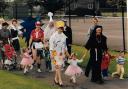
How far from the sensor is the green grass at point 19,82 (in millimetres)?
12519

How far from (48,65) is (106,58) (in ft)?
8.88

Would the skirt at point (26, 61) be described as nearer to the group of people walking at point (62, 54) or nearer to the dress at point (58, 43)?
the group of people walking at point (62, 54)

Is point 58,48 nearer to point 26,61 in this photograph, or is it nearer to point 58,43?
point 58,43

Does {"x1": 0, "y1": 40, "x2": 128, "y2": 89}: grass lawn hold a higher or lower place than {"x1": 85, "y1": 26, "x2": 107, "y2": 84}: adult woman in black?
lower

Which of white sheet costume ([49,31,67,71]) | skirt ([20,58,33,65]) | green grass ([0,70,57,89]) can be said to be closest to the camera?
green grass ([0,70,57,89])

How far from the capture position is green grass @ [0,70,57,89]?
1252 cm

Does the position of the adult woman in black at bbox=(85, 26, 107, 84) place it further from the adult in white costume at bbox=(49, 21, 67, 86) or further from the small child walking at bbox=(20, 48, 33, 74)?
the small child walking at bbox=(20, 48, 33, 74)

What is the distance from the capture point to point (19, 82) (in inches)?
521

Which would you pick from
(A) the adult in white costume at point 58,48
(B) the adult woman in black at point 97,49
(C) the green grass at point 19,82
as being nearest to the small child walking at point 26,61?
(C) the green grass at point 19,82

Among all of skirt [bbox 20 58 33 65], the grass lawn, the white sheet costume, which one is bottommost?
the grass lawn

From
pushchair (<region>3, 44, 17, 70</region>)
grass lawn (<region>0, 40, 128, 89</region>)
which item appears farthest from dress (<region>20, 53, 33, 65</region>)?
pushchair (<region>3, 44, 17, 70</region>)

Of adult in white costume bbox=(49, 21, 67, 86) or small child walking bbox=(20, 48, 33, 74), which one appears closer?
adult in white costume bbox=(49, 21, 67, 86)

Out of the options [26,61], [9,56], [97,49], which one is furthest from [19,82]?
[9,56]

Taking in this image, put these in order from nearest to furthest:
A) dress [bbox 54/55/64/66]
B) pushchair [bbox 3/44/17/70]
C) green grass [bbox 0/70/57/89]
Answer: green grass [bbox 0/70/57/89]
dress [bbox 54/55/64/66]
pushchair [bbox 3/44/17/70]
